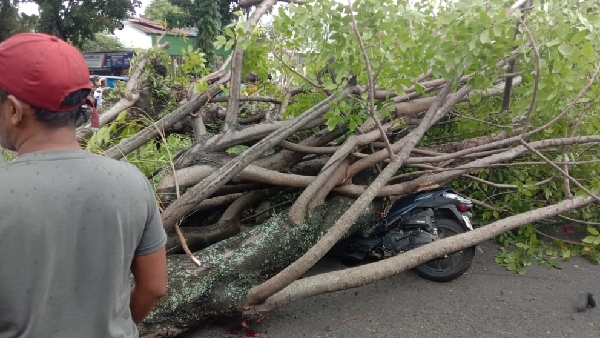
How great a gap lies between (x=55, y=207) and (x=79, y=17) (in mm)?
31929

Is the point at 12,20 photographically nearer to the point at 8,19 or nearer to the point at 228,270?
the point at 8,19

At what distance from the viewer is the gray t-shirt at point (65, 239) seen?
124cm

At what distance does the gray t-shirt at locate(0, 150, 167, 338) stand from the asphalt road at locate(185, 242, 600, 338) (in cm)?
237

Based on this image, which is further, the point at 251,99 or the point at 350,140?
the point at 251,99

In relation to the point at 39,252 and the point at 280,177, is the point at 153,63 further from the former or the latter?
the point at 39,252

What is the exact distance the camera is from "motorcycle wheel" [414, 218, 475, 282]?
4555 millimetres

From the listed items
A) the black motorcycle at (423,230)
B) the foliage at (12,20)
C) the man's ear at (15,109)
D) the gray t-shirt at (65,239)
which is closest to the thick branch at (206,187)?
the black motorcycle at (423,230)

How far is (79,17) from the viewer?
29.2 metres

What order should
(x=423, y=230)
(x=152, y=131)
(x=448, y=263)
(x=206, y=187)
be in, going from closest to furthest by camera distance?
1. (x=206, y=187)
2. (x=152, y=131)
3. (x=423, y=230)
4. (x=448, y=263)

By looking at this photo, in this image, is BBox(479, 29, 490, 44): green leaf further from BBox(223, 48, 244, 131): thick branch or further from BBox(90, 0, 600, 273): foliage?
Answer: BBox(223, 48, 244, 131): thick branch

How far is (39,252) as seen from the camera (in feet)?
4.15

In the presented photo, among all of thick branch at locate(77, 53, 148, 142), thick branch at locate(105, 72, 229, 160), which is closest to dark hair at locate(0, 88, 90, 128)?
thick branch at locate(105, 72, 229, 160)

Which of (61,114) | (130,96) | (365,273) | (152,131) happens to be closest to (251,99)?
(152,131)

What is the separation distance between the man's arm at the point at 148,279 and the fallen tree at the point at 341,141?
5.22 feet
